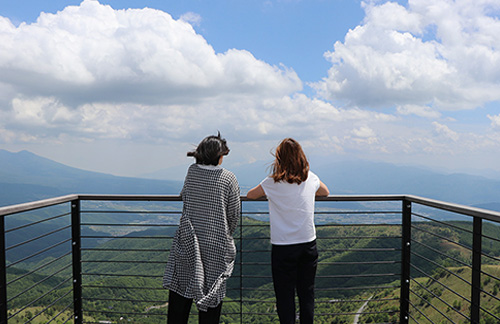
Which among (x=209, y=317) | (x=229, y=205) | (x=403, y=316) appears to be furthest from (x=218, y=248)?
(x=403, y=316)

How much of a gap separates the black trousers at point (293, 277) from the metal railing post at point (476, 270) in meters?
0.98

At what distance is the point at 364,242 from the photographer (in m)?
50.3

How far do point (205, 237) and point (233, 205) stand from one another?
25 centimetres

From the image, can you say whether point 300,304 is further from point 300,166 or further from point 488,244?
point 488,244

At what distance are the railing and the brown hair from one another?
1.15 feet

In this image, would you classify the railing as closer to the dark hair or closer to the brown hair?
the brown hair

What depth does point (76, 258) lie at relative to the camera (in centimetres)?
313

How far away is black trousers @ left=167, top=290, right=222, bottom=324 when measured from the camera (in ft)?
7.33

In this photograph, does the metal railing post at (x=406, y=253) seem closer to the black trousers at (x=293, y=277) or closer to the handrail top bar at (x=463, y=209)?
the handrail top bar at (x=463, y=209)

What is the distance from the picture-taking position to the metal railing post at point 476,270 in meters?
2.28

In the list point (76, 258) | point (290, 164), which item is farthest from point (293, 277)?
point (76, 258)

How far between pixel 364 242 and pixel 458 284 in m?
11.7

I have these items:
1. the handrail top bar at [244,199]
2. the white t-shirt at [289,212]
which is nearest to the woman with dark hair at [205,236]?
the white t-shirt at [289,212]

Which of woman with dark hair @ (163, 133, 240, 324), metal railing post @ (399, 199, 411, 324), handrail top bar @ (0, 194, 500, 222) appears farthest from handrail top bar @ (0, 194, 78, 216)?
metal railing post @ (399, 199, 411, 324)
